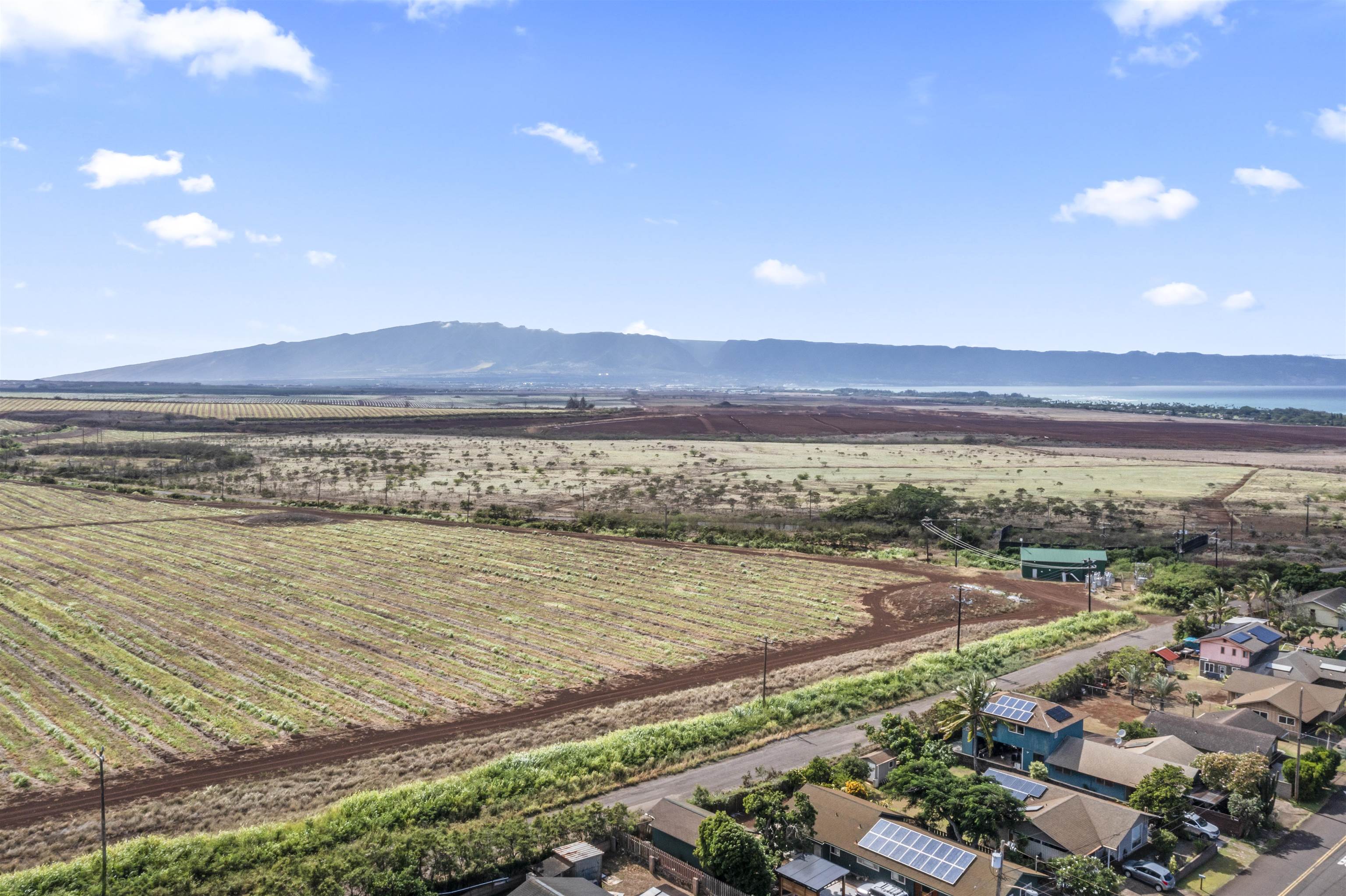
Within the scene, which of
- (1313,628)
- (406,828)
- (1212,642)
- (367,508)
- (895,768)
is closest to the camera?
(406,828)

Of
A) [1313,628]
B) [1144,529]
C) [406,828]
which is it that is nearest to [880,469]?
[1144,529]

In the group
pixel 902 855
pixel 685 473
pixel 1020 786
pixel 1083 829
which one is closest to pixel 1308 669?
pixel 1020 786

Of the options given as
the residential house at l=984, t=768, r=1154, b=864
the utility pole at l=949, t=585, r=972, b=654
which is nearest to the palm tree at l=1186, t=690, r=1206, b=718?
the utility pole at l=949, t=585, r=972, b=654

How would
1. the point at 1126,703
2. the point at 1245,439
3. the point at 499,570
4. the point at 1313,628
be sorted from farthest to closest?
the point at 1245,439, the point at 499,570, the point at 1313,628, the point at 1126,703

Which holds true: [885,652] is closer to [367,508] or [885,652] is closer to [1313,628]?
[1313,628]

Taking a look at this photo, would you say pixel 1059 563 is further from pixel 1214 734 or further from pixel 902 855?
pixel 902 855

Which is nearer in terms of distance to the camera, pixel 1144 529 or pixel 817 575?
pixel 817 575

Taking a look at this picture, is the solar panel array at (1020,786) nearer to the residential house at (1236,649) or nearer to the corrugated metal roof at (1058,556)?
the residential house at (1236,649)

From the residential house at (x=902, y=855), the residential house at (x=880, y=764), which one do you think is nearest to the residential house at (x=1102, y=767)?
the residential house at (x=880, y=764)
